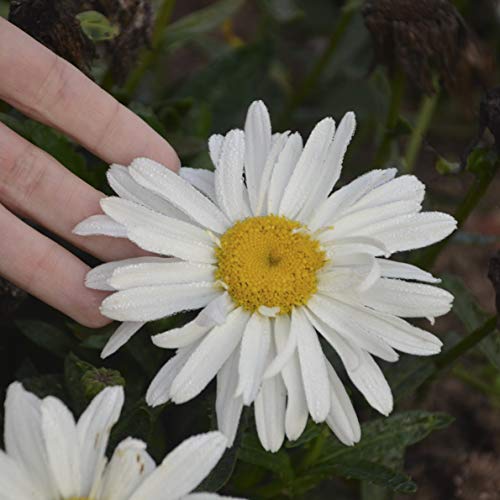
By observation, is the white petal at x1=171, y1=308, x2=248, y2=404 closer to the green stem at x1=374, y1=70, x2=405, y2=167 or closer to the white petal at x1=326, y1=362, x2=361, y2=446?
the white petal at x1=326, y1=362, x2=361, y2=446

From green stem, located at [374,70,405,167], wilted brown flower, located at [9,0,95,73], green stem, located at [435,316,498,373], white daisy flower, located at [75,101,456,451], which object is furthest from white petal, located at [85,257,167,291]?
green stem, located at [374,70,405,167]

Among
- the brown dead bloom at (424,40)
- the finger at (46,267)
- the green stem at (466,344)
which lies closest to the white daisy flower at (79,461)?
the finger at (46,267)

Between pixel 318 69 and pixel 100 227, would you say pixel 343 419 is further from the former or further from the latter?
pixel 318 69

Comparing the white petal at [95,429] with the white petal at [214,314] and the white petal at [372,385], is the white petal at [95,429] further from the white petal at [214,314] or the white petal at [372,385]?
the white petal at [372,385]

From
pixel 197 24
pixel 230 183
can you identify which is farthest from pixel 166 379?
pixel 197 24

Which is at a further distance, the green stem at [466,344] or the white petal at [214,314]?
the green stem at [466,344]

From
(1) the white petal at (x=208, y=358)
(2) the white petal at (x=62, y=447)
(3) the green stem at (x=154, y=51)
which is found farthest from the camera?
(3) the green stem at (x=154, y=51)
